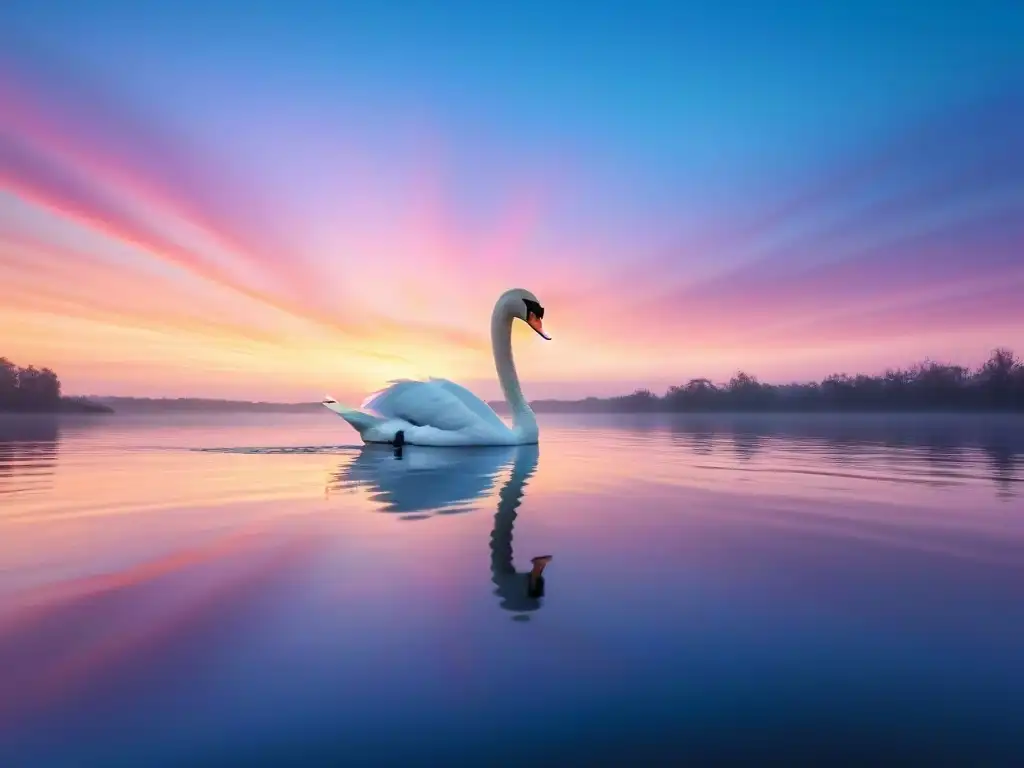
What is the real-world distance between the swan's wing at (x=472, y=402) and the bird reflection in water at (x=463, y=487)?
2.48ft

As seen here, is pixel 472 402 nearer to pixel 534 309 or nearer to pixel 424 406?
pixel 424 406

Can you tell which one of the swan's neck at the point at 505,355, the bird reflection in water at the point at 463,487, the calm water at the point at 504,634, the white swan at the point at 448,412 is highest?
the swan's neck at the point at 505,355

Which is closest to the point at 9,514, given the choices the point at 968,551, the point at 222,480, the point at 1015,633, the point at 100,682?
the point at 222,480

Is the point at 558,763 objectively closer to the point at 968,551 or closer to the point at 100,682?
the point at 100,682

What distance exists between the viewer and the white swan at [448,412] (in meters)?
12.4

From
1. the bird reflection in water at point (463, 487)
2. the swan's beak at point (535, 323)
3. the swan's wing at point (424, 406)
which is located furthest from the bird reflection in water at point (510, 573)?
the swan's beak at point (535, 323)

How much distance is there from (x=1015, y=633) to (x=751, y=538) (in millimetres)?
1942

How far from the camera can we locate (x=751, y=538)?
458 cm

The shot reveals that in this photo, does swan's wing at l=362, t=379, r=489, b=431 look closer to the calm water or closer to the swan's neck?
the swan's neck

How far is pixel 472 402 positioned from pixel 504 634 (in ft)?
34.7

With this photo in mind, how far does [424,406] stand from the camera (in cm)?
1259

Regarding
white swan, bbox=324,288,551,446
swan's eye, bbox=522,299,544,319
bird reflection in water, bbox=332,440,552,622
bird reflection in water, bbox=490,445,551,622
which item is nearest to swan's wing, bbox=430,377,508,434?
white swan, bbox=324,288,551,446

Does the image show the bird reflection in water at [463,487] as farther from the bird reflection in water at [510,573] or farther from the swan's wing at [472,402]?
the swan's wing at [472,402]

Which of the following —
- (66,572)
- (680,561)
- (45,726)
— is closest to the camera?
(45,726)
